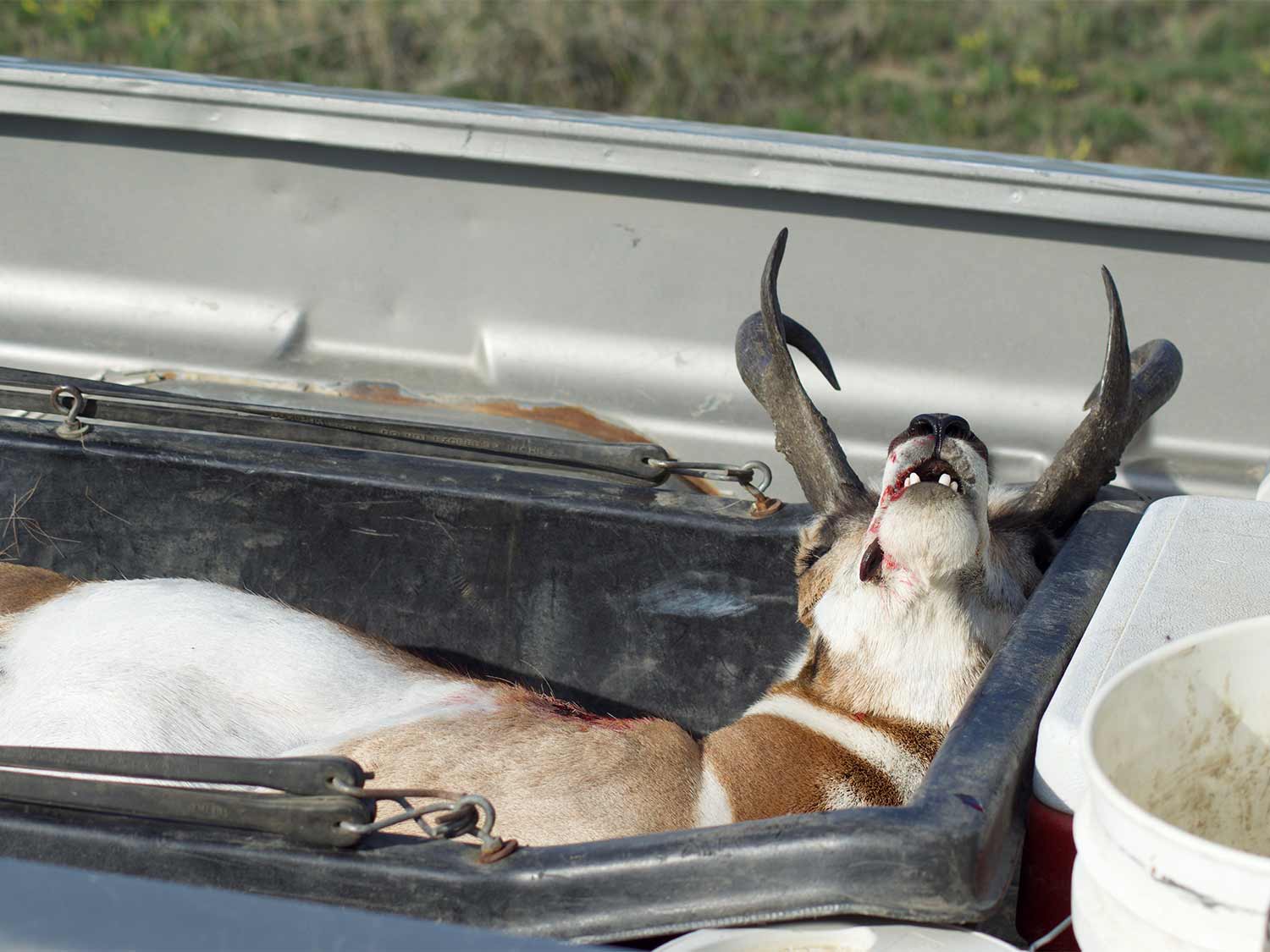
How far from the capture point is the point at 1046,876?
2.07 meters

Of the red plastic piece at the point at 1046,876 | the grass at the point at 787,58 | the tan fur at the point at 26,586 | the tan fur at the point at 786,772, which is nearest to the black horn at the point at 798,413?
the tan fur at the point at 786,772

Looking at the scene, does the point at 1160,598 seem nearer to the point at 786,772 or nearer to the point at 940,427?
the point at 940,427

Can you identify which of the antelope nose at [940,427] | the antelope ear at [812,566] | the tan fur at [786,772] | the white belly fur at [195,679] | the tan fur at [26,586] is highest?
the antelope nose at [940,427]

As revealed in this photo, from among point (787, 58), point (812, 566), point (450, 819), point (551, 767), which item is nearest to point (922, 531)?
point (812, 566)

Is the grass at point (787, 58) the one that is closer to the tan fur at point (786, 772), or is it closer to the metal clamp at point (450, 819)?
the tan fur at point (786, 772)

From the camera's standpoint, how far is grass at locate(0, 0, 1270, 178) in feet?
32.0

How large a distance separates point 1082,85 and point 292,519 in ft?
28.5

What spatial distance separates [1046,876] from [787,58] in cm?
914

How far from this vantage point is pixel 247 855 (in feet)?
6.40

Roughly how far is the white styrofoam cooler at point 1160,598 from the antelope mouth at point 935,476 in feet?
1.20

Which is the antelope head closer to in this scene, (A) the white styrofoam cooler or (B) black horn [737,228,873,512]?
(B) black horn [737,228,873,512]

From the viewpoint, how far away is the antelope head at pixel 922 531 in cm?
280

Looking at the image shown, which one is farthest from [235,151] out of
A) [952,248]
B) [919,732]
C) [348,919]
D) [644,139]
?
[348,919]

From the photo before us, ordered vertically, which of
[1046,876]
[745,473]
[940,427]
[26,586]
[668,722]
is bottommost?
[668,722]
